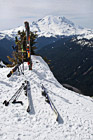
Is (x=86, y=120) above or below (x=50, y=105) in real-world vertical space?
below

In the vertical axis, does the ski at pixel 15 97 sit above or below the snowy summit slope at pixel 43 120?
above

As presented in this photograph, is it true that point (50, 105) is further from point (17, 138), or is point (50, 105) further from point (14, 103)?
point (17, 138)

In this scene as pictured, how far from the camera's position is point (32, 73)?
1767cm

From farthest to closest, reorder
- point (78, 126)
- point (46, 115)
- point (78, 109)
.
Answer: point (78, 109), point (46, 115), point (78, 126)

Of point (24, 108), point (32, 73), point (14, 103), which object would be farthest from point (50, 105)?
point (32, 73)

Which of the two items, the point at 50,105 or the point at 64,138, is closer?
the point at 64,138

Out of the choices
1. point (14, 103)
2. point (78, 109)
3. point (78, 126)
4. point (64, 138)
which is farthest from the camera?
point (78, 109)

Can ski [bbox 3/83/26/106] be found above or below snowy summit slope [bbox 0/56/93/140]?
above

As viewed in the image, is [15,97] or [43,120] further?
[15,97]

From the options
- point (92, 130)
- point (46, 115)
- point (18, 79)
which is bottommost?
point (92, 130)

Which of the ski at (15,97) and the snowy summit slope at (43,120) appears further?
the ski at (15,97)

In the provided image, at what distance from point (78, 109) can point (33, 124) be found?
15.9ft

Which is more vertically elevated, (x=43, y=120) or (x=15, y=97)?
(x=15, y=97)

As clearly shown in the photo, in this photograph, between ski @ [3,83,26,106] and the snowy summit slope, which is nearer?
the snowy summit slope
